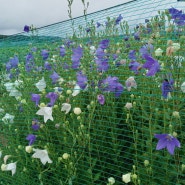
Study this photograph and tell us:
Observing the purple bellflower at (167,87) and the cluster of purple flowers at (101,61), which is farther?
the cluster of purple flowers at (101,61)

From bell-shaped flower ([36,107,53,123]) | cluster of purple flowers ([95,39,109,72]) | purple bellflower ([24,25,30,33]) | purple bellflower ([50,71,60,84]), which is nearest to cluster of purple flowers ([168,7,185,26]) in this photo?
cluster of purple flowers ([95,39,109,72])

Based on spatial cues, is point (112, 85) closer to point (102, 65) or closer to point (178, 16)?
point (102, 65)

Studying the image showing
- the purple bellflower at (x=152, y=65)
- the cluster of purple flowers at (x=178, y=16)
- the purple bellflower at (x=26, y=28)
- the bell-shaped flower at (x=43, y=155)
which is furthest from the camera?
the purple bellflower at (x=26, y=28)

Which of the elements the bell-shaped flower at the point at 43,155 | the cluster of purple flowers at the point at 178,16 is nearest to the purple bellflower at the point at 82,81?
the bell-shaped flower at the point at 43,155

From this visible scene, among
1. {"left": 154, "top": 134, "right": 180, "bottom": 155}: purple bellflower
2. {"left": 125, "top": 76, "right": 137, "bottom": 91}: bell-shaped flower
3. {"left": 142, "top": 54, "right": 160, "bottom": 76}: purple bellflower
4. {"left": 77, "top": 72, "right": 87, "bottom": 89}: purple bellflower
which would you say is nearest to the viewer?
{"left": 154, "top": 134, "right": 180, "bottom": 155}: purple bellflower

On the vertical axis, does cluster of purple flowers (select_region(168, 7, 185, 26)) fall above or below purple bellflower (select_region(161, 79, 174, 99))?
above

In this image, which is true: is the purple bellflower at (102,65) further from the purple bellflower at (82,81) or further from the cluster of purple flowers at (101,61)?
the purple bellflower at (82,81)

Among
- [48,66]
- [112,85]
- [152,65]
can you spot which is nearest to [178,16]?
[112,85]

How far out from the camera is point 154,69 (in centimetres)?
202

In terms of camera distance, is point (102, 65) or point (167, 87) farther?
point (102, 65)

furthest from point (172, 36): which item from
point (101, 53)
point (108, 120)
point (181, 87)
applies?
point (181, 87)

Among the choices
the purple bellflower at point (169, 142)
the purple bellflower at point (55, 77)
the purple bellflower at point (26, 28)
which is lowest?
the purple bellflower at point (169, 142)

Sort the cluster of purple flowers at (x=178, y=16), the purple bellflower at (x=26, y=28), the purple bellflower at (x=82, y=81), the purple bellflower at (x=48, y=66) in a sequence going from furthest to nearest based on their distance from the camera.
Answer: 1. the purple bellflower at (x=26, y=28)
2. the purple bellflower at (x=48, y=66)
3. the cluster of purple flowers at (x=178, y=16)
4. the purple bellflower at (x=82, y=81)

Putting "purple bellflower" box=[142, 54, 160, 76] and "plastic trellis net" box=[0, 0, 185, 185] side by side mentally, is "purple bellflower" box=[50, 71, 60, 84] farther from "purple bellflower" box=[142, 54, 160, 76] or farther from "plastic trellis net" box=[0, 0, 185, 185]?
"purple bellflower" box=[142, 54, 160, 76]
